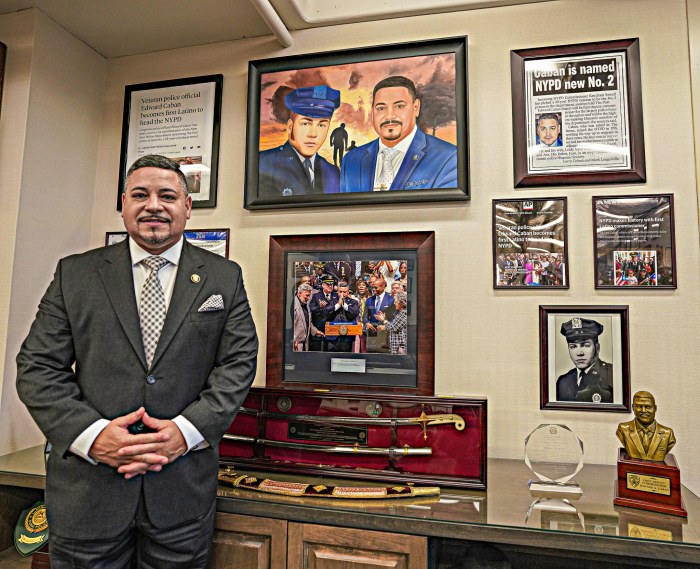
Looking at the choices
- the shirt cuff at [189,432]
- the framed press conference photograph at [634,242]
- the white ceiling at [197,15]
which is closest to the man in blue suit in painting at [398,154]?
the white ceiling at [197,15]

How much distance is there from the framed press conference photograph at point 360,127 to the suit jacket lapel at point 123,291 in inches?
35.5

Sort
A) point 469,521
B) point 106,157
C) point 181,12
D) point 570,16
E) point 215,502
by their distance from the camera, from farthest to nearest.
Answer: point 106,157
point 181,12
point 570,16
point 215,502
point 469,521

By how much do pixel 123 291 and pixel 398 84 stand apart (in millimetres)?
1511

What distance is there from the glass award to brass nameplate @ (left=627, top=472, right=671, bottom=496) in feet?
0.52

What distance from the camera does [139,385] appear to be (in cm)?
149

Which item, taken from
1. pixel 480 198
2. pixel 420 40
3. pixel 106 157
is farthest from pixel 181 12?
pixel 480 198

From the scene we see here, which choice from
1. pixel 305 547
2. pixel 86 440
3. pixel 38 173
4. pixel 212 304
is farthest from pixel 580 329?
pixel 38 173

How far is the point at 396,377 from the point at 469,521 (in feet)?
2.64

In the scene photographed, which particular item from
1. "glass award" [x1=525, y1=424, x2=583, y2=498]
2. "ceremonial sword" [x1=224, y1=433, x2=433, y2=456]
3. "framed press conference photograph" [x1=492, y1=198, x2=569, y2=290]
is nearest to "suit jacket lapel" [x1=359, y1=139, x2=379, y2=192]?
"framed press conference photograph" [x1=492, y1=198, x2=569, y2=290]

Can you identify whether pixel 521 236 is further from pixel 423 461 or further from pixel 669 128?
pixel 423 461

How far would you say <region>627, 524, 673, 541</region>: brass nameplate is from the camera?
53.0 inches

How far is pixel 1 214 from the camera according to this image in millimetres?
2252

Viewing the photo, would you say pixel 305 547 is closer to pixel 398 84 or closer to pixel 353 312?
pixel 353 312

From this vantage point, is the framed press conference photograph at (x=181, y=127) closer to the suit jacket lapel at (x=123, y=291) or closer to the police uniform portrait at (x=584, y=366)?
the suit jacket lapel at (x=123, y=291)
